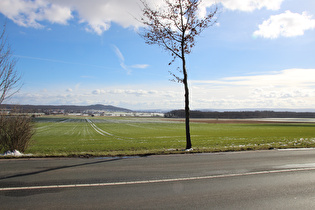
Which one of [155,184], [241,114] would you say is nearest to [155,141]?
[155,184]

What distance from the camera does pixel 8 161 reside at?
28.1 ft

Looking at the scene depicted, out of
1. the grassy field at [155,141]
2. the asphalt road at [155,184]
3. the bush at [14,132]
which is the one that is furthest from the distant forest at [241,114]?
the asphalt road at [155,184]

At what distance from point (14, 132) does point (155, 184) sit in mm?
10106

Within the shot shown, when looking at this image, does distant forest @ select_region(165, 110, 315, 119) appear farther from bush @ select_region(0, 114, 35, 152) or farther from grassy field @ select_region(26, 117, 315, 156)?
bush @ select_region(0, 114, 35, 152)

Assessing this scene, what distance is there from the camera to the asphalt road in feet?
16.0

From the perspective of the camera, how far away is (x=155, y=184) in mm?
6145

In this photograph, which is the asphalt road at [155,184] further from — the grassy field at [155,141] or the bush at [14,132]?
the bush at [14,132]

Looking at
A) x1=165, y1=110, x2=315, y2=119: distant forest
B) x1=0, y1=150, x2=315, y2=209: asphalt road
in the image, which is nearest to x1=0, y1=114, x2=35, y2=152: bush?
x1=0, y1=150, x2=315, y2=209: asphalt road

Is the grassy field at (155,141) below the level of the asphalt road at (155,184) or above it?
below

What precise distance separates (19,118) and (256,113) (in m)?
155

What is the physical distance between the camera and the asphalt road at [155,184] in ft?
16.0

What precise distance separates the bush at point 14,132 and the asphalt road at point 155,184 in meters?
4.18

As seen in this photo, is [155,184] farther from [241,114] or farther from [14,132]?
[241,114]

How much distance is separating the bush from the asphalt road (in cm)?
418
